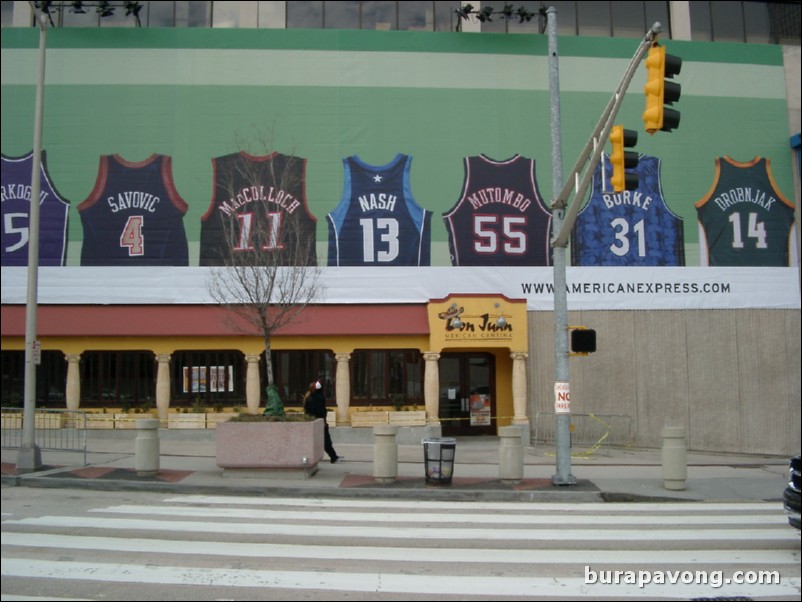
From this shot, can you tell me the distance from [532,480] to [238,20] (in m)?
19.1

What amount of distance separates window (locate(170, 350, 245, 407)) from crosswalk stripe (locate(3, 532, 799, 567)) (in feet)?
48.6

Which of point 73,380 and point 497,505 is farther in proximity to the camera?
point 73,380

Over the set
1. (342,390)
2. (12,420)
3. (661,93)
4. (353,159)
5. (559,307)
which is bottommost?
(12,420)

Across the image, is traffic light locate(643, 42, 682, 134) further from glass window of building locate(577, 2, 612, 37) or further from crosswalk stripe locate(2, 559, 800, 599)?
glass window of building locate(577, 2, 612, 37)

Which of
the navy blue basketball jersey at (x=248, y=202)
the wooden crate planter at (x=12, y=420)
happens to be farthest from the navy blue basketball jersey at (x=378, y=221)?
the wooden crate planter at (x=12, y=420)

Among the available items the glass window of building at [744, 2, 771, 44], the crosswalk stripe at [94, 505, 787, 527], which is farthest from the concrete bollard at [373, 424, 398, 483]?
the glass window of building at [744, 2, 771, 44]

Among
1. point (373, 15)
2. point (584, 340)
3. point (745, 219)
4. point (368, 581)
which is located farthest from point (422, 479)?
point (373, 15)

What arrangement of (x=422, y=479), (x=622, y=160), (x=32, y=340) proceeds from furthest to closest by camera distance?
1. (x=32, y=340)
2. (x=422, y=479)
3. (x=622, y=160)

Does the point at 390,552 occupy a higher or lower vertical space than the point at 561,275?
lower

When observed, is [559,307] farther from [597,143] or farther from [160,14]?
[160,14]

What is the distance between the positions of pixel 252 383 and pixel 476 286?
24.8 feet

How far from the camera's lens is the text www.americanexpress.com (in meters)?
8.47

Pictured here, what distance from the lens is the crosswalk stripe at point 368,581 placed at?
8.02 meters

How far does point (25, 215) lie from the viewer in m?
25.9
